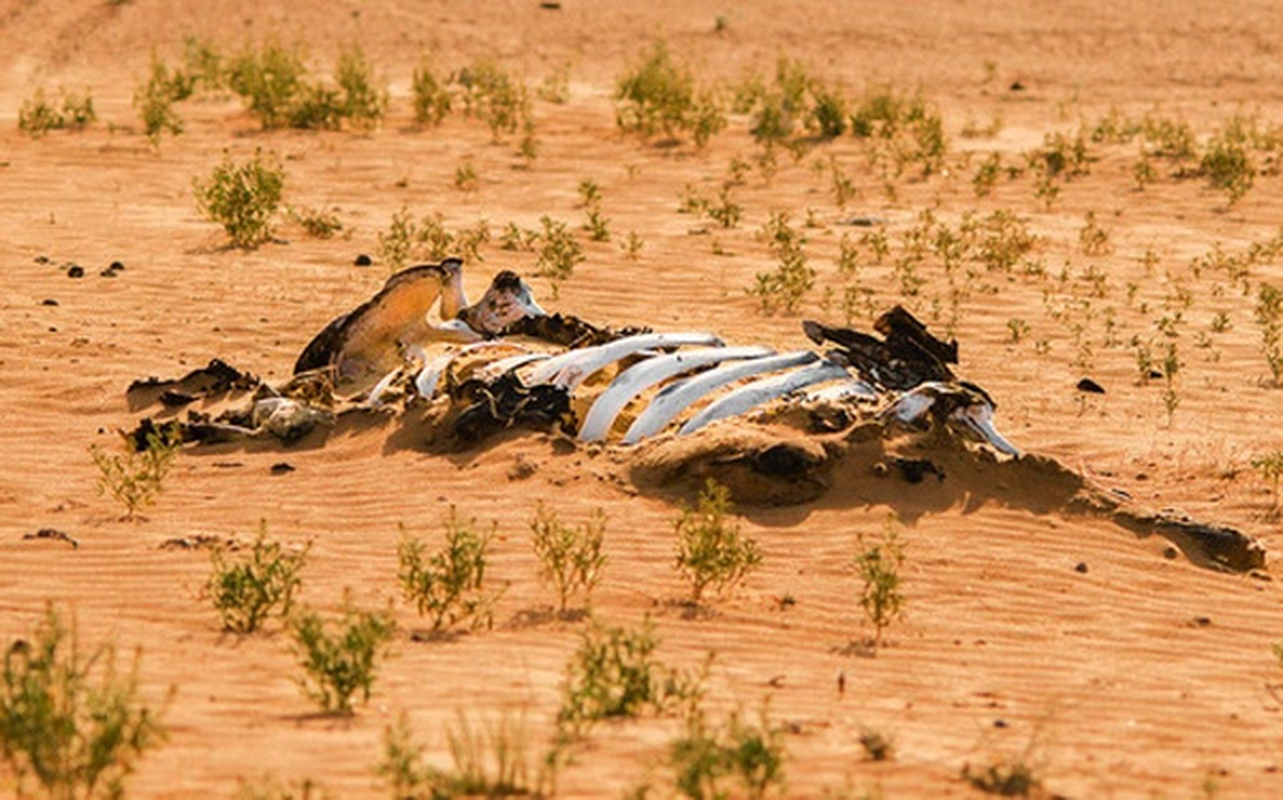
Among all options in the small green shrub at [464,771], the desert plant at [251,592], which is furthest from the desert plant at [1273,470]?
the small green shrub at [464,771]

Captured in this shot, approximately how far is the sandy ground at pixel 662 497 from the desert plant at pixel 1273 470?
0.09 m

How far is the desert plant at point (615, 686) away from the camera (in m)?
6.32

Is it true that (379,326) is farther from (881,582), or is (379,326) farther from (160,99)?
(160,99)

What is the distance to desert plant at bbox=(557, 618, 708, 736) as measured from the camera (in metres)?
6.32

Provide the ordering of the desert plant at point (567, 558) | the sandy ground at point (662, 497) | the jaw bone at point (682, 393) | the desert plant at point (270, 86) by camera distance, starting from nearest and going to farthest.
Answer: the sandy ground at point (662, 497)
the desert plant at point (567, 558)
the jaw bone at point (682, 393)
the desert plant at point (270, 86)

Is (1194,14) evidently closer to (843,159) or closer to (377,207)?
(843,159)

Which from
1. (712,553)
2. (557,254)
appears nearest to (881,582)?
(712,553)

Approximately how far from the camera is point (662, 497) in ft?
29.5

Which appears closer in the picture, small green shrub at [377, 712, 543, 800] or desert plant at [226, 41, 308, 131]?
small green shrub at [377, 712, 543, 800]

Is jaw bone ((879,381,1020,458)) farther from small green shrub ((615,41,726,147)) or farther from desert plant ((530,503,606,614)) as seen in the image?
small green shrub ((615,41,726,147))

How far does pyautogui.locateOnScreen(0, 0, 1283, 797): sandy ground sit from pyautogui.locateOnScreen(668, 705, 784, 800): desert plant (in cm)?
13

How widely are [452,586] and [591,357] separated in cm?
227

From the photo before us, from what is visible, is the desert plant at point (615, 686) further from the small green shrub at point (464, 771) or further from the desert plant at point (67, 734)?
the desert plant at point (67, 734)

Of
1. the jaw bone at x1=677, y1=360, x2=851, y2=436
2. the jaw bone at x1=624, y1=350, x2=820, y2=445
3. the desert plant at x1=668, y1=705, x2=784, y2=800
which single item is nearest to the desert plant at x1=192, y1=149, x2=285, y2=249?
the jaw bone at x1=624, y1=350, x2=820, y2=445
